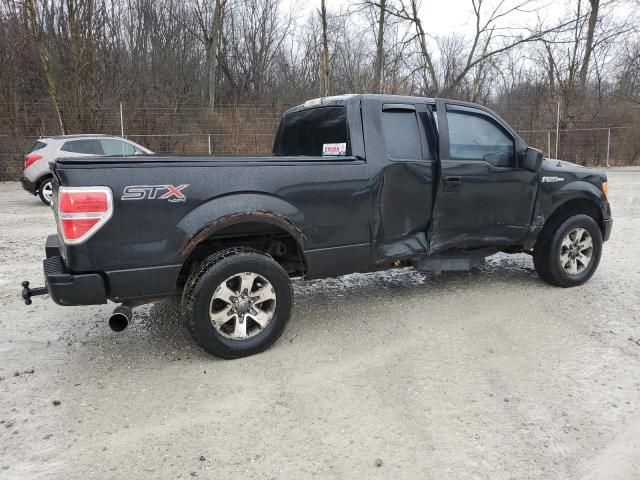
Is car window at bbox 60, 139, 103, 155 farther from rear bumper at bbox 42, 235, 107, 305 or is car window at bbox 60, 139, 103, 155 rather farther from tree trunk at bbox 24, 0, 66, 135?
rear bumper at bbox 42, 235, 107, 305

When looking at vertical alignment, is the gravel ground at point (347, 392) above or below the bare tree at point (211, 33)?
below

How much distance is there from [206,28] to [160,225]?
30.1m

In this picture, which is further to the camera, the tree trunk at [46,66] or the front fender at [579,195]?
the tree trunk at [46,66]

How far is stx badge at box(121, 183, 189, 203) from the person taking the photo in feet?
10.8

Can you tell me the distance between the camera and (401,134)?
4520 mm

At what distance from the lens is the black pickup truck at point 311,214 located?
329cm

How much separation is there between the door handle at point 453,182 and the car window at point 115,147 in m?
9.81

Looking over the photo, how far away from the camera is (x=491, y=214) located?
4922mm

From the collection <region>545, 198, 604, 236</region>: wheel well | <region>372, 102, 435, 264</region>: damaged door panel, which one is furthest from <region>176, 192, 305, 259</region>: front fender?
<region>545, 198, 604, 236</region>: wheel well

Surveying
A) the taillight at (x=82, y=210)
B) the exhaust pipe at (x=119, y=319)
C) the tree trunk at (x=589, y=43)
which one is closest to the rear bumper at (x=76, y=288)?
the exhaust pipe at (x=119, y=319)

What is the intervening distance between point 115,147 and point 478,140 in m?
10.2

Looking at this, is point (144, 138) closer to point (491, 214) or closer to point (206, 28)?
point (206, 28)

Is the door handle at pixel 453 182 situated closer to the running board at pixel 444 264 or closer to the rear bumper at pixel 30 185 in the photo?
the running board at pixel 444 264

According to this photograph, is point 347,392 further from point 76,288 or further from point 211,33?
point 211,33
